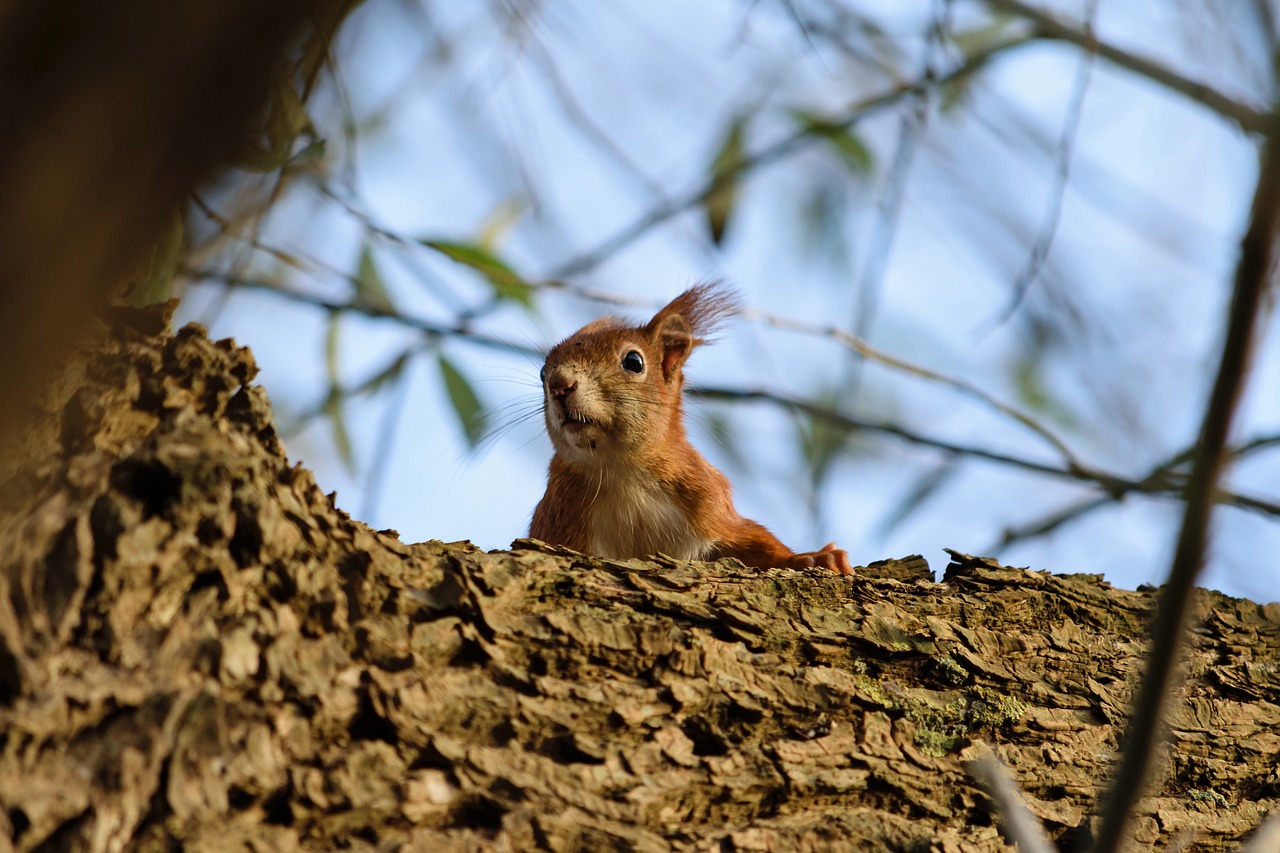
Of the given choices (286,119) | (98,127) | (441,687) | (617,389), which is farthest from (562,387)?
(98,127)

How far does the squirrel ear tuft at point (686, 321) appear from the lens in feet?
12.5

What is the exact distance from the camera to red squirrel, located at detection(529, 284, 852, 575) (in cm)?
326

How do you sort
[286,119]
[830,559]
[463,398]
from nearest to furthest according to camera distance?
[286,119] → [830,559] → [463,398]

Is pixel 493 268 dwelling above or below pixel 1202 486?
above

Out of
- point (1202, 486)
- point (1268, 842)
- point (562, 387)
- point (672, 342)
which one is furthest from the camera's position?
point (672, 342)

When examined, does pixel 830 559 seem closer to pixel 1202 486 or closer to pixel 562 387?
pixel 562 387

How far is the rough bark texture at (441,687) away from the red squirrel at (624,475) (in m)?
1.32

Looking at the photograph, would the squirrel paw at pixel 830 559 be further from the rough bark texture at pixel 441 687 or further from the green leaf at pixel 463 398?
the green leaf at pixel 463 398

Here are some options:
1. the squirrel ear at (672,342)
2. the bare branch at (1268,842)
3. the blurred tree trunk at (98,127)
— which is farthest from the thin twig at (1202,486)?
the squirrel ear at (672,342)

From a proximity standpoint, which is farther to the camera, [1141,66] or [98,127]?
[1141,66]

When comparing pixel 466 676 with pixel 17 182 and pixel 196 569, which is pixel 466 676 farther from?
pixel 17 182

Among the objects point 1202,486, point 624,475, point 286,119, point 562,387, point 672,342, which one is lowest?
point 1202,486

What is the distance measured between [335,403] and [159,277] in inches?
55.5

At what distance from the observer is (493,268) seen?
9.21ft
